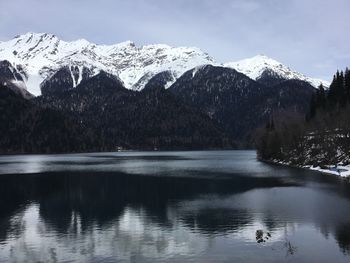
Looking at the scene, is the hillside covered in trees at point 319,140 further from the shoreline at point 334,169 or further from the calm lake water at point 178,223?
the calm lake water at point 178,223

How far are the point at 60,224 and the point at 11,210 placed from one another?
670 inches

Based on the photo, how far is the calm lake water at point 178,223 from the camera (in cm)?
4434

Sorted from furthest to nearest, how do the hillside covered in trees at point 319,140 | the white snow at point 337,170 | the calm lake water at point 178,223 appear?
the hillside covered in trees at point 319,140, the white snow at point 337,170, the calm lake water at point 178,223

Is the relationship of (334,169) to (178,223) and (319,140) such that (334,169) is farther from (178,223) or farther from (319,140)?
(178,223)

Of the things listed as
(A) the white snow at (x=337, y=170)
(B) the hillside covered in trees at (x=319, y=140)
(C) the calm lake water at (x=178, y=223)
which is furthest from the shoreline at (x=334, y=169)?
(C) the calm lake water at (x=178, y=223)

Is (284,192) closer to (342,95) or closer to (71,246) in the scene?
(71,246)

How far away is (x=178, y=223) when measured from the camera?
195 ft

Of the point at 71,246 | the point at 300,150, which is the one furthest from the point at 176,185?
the point at 300,150


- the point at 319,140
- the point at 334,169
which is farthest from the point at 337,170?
the point at 319,140

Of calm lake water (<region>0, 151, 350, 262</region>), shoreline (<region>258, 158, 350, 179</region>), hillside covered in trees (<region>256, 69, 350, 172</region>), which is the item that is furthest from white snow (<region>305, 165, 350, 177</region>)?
calm lake water (<region>0, 151, 350, 262</region>)

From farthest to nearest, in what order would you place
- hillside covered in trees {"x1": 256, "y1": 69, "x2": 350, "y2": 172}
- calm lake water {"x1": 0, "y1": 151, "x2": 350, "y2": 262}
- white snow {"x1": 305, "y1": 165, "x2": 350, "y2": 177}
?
hillside covered in trees {"x1": 256, "y1": 69, "x2": 350, "y2": 172}, white snow {"x1": 305, "y1": 165, "x2": 350, "y2": 177}, calm lake water {"x1": 0, "y1": 151, "x2": 350, "y2": 262}

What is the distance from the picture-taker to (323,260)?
4097cm

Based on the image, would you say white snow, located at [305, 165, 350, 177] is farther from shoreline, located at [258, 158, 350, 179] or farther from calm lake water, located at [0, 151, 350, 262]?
calm lake water, located at [0, 151, 350, 262]

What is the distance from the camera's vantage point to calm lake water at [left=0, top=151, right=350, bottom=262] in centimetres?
4434
